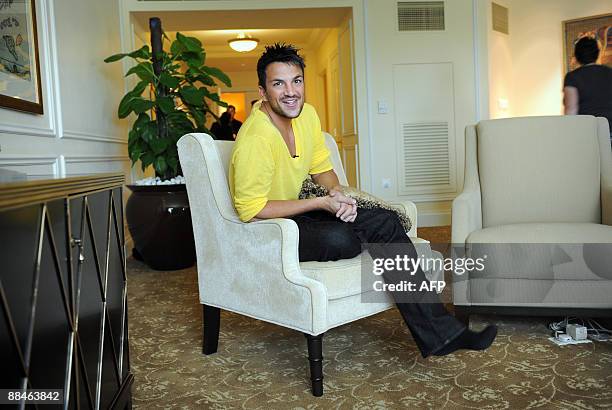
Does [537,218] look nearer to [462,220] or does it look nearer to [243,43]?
[462,220]

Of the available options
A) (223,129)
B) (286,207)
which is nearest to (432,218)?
(223,129)

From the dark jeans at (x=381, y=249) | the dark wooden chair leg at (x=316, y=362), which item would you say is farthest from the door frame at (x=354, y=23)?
the dark wooden chair leg at (x=316, y=362)

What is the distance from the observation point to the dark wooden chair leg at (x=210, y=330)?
6.93ft

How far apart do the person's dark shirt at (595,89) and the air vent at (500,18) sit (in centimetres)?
289

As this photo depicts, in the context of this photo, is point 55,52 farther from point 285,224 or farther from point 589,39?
point 589,39

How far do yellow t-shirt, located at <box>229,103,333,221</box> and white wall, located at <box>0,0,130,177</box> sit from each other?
2.83ft

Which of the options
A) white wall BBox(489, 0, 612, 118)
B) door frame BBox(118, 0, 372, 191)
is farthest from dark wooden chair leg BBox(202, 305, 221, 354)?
white wall BBox(489, 0, 612, 118)

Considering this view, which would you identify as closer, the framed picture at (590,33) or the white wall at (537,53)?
the framed picture at (590,33)

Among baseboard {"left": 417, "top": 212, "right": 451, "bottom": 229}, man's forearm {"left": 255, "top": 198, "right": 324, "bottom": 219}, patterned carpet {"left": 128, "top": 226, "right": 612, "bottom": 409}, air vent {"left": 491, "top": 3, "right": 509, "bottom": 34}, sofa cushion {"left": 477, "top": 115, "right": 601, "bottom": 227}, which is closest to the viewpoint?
patterned carpet {"left": 128, "top": 226, "right": 612, "bottom": 409}

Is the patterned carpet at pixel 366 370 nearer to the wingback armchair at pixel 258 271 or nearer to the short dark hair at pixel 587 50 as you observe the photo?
the wingback armchair at pixel 258 271

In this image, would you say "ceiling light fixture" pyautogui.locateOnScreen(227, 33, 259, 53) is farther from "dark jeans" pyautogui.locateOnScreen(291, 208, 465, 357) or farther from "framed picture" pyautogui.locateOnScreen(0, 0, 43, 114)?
"dark jeans" pyautogui.locateOnScreen(291, 208, 465, 357)

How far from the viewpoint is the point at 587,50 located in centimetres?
331

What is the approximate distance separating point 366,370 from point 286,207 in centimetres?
64

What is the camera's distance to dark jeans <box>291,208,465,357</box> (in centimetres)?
172
